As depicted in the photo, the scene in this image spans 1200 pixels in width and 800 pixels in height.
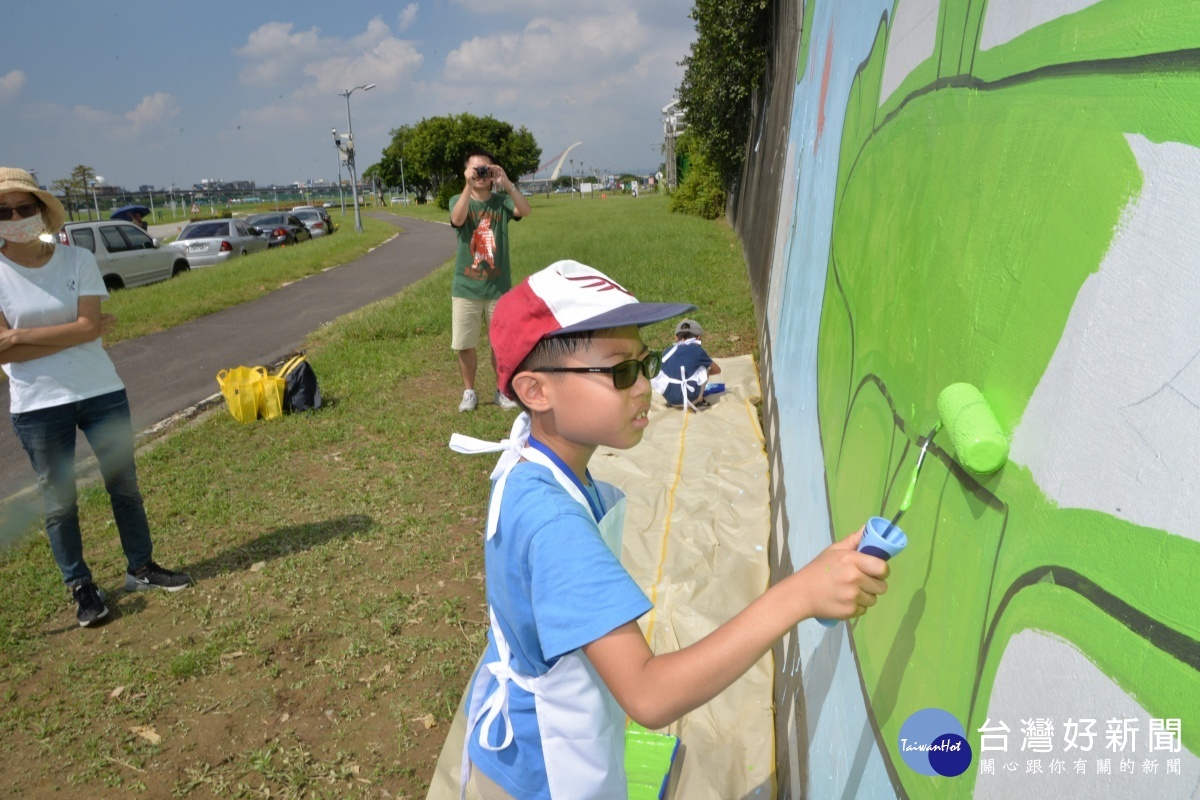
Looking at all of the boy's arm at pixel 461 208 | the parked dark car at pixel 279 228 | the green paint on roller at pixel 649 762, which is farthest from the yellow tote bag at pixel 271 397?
the parked dark car at pixel 279 228

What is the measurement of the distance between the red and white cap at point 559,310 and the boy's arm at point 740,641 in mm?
533

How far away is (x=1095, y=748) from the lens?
27.7 inches

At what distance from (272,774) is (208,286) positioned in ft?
42.9

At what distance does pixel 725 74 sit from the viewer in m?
14.1

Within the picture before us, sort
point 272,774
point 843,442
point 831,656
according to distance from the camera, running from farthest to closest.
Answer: point 272,774 → point 843,442 → point 831,656

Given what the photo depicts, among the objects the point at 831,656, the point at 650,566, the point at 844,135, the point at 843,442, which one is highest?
the point at 844,135

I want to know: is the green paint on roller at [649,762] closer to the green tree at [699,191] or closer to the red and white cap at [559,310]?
the red and white cap at [559,310]

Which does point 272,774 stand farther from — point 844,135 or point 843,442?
point 844,135

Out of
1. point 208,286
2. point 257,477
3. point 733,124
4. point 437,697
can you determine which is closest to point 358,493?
point 257,477

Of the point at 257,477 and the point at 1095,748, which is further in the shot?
the point at 257,477

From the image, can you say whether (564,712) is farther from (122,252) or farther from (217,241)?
(217,241)

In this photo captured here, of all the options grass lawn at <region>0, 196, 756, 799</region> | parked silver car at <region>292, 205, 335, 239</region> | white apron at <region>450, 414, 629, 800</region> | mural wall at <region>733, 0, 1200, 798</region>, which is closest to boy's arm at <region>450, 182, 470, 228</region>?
grass lawn at <region>0, 196, 756, 799</region>

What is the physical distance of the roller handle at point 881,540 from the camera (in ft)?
3.24

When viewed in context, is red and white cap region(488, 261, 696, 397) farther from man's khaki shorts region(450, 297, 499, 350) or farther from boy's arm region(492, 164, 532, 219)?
man's khaki shorts region(450, 297, 499, 350)
